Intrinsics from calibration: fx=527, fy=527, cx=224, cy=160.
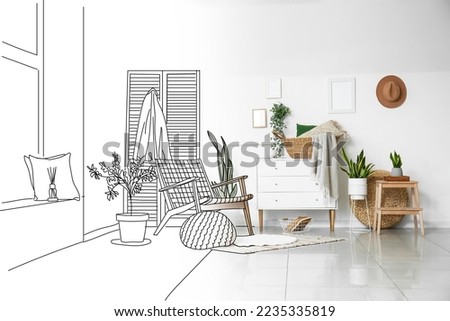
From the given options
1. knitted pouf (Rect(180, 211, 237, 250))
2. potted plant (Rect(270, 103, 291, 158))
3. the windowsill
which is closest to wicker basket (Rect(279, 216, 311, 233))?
potted plant (Rect(270, 103, 291, 158))

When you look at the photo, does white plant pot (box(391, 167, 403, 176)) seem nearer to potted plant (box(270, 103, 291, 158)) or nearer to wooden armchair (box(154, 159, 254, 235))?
potted plant (box(270, 103, 291, 158))

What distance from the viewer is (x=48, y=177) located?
13.0ft

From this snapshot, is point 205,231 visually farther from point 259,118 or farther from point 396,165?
point 396,165

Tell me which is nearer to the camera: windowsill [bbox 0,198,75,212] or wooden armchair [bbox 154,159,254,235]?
windowsill [bbox 0,198,75,212]

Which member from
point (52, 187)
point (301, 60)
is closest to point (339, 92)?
point (301, 60)

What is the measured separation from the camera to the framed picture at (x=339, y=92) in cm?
601

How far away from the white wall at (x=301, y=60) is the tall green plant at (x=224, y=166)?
135mm

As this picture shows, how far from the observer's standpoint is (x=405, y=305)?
254 cm

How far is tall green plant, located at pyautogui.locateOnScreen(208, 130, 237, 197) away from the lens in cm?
589

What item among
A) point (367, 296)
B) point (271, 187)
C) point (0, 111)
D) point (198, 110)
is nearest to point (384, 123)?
point (271, 187)

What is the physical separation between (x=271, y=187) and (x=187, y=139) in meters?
1.18

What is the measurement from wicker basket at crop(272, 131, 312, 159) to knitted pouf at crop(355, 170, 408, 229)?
753 mm

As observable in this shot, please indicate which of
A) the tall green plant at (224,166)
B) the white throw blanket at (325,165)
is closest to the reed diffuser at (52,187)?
the tall green plant at (224,166)

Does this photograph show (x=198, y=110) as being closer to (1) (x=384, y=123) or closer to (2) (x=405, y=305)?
(1) (x=384, y=123)
